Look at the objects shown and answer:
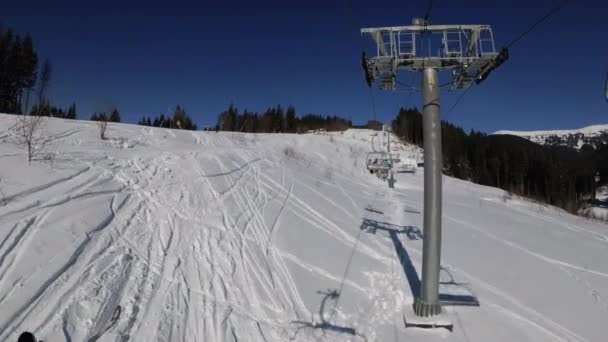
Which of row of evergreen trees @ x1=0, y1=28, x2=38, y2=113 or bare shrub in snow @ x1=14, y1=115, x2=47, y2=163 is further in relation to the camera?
row of evergreen trees @ x1=0, y1=28, x2=38, y2=113

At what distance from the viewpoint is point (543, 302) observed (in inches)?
248

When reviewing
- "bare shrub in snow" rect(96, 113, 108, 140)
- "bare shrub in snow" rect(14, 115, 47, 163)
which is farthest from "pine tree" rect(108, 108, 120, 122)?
"bare shrub in snow" rect(14, 115, 47, 163)

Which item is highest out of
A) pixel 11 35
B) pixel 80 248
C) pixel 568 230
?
pixel 11 35

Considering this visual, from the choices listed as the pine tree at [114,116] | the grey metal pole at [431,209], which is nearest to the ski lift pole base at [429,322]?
the grey metal pole at [431,209]

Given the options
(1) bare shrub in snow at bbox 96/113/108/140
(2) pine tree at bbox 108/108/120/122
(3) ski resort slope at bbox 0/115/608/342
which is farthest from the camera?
(2) pine tree at bbox 108/108/120/122

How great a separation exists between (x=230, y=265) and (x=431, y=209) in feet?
11.4

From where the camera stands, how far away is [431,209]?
224 inches

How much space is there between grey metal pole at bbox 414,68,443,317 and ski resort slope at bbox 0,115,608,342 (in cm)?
46

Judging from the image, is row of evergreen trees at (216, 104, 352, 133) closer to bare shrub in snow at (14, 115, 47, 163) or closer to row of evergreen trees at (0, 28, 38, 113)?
row of evergreen trees at (0, 28, 38, 113)

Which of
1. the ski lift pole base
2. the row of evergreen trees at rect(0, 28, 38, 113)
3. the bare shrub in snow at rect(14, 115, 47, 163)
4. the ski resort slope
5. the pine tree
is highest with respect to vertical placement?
the row of evergreen trees at rect(0, 28, 38, 113)

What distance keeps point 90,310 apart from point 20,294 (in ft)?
2.55

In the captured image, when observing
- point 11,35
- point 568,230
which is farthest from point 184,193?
point 11,35

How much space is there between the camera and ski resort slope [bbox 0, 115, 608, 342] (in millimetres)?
Answer: 4586

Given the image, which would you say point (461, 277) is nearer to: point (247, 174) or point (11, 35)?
point (247, 174)
